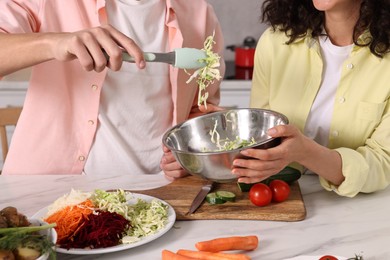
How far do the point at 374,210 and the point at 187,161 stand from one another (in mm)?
573

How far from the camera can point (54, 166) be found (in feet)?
6.86

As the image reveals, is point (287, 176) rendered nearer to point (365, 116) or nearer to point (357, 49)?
point (365, 116)

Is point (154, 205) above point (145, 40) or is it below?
below

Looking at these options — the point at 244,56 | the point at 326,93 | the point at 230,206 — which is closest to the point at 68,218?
the point at 230,206

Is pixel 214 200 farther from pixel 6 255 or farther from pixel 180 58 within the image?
pixel 6 255

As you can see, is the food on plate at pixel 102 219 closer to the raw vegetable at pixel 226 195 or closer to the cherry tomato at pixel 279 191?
the raw vegetable at pixel 226 195

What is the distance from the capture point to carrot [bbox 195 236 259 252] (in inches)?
56.4

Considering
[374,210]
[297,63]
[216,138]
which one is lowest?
[374,210]

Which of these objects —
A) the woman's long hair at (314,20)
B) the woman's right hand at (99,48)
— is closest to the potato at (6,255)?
the woman's right hand at (99,48)

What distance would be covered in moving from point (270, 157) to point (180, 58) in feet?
1.20

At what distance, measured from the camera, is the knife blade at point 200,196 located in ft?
5.48

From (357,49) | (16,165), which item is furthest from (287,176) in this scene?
(16,165)

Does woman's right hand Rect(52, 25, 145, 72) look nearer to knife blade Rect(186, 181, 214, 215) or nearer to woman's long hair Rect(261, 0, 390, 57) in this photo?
knife blade Rect(186, 181, 214, 215)

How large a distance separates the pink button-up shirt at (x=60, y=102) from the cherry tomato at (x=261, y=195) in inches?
23.7
